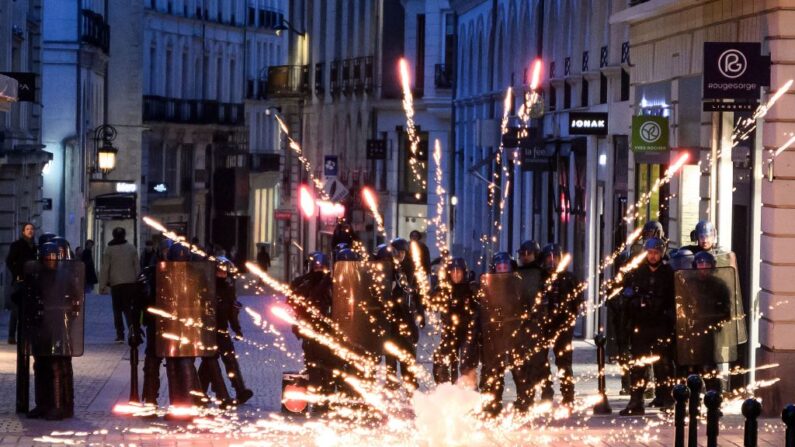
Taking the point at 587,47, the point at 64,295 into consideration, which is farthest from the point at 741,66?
the point at 587,47

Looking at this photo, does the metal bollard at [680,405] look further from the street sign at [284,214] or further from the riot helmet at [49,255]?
the street sign at [284,214]

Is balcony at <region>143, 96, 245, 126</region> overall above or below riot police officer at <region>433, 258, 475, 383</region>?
above

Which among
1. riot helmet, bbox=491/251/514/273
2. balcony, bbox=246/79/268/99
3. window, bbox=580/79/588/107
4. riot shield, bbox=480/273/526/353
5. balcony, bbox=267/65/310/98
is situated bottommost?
riot shield, bbox=480/273/526/353

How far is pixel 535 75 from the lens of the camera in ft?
126

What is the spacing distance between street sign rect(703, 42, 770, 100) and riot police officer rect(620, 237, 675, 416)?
142cm

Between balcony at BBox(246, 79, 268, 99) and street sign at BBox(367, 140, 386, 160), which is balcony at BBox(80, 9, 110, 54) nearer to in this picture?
street sign at BBox(367, 140, 386, 160)

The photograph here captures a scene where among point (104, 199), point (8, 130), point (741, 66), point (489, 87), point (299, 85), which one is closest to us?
point (741, 66)

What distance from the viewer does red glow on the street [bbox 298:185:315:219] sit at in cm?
6362

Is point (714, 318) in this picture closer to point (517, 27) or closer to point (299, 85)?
point (517, 27)

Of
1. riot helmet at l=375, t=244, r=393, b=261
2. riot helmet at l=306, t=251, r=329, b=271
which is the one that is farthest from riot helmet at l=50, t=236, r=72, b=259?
riot helmet at l=375, t=244, r=393, b=261

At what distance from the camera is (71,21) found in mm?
58156

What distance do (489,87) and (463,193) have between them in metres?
4.67

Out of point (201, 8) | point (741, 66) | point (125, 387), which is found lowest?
point (125, 387)

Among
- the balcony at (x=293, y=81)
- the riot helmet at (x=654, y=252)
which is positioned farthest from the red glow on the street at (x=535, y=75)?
the balcony at (x=293, y=81)
